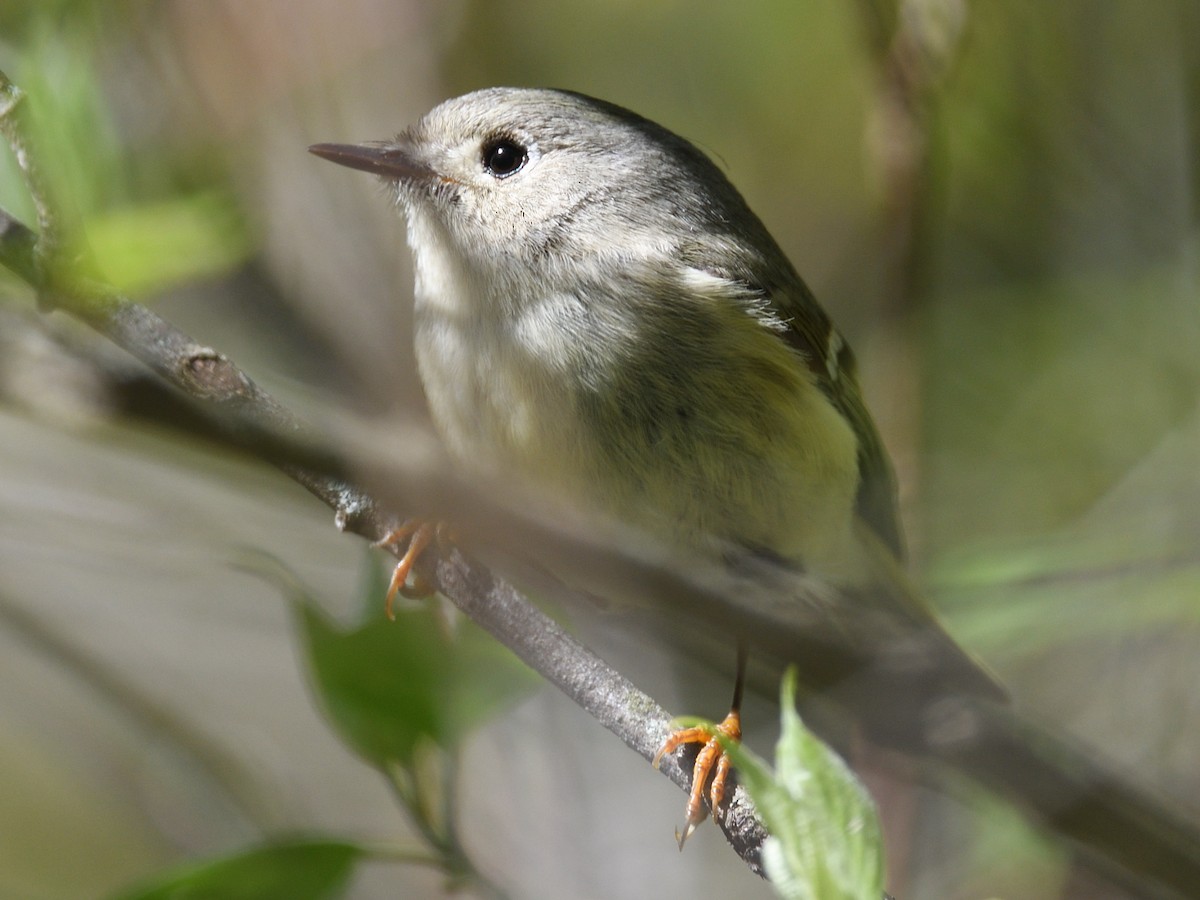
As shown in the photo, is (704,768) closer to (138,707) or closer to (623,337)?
(623,337)

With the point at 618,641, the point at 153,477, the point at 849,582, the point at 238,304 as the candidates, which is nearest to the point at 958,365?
the point at 849,582

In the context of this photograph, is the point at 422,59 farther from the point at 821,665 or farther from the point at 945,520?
the point at 821,665

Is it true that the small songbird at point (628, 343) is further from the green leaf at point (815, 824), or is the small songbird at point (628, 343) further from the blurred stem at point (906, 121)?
the green leaf at point (815, 824)

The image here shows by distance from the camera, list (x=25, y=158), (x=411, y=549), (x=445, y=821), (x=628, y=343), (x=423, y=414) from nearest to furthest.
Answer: (x=25, y=158), (x=445, y=821), (x=411, y=549), (x=628, y=343), (x=423, y=414)

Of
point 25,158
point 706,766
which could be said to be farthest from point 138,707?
point 25,158

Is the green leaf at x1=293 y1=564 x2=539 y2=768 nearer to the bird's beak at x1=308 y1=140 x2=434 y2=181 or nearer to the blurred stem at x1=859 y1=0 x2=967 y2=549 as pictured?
the bird's beak at x1=308 y1=140 x2=434 y2=181

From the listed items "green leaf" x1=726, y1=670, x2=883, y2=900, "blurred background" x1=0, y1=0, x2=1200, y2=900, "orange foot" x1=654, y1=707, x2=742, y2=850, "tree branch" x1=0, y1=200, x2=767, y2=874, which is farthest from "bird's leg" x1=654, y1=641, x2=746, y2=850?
"green leaf" x1=726, y1=670, x2=883, y2=900
